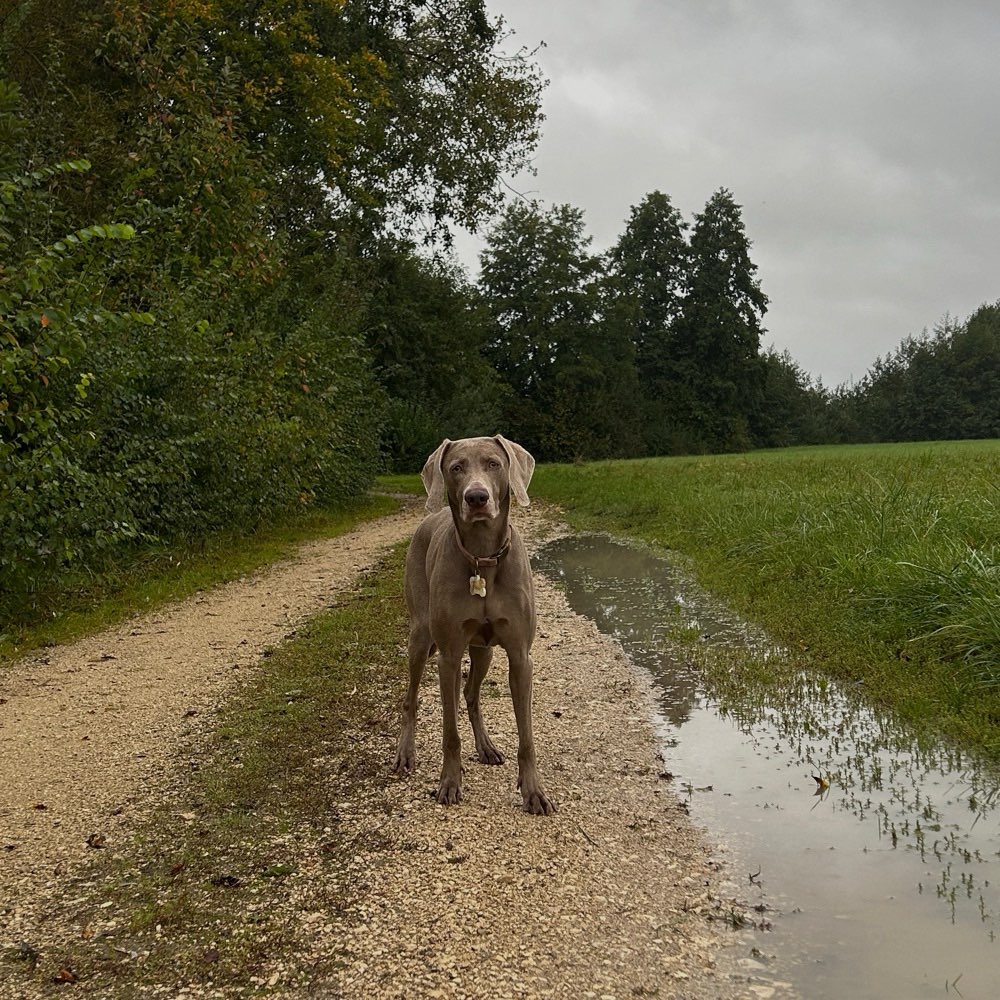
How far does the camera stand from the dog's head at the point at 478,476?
165 inches

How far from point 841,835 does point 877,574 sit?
398 cm

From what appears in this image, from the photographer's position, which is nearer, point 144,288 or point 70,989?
point 70,989

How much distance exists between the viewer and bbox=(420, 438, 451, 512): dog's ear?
463cm

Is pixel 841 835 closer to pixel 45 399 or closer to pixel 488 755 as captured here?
pixel 488 755

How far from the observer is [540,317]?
50625mm

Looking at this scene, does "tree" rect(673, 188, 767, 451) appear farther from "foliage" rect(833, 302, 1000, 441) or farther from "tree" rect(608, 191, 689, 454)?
"foliage" rect(833, 302, 1000, 441)

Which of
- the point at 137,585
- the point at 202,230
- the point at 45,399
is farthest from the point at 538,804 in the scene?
the point at 202,230

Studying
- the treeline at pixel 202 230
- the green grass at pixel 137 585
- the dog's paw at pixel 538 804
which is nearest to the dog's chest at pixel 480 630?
the dog's paw at pixel 538 804

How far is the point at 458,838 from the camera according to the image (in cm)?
403

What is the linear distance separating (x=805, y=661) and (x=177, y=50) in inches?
524

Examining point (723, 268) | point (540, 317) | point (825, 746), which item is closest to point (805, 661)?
point (825, 746)

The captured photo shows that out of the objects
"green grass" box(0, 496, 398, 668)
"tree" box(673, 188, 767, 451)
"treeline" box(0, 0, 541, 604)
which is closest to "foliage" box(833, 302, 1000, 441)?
"tree" box(673, 188, 767, 451)

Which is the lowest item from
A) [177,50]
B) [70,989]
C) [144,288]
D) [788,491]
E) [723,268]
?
[70,989]

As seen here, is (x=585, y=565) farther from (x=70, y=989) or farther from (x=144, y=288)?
(x=70, y=989)
